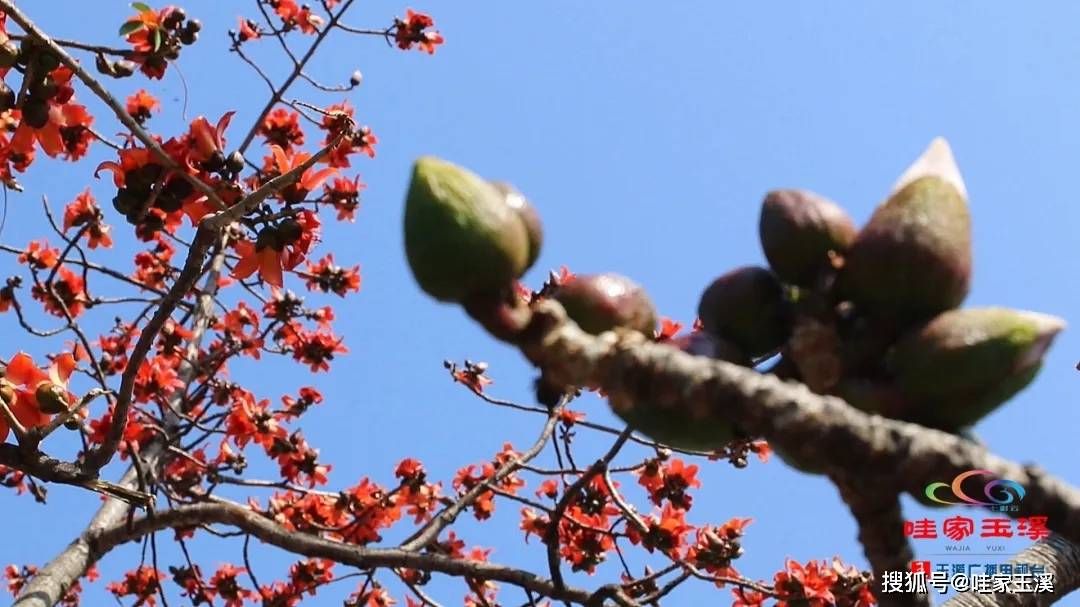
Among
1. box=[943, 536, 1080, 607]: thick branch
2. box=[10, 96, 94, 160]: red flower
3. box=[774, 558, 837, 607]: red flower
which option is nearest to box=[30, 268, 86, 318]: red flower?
box=[10, 96, 94, 160]: red flower

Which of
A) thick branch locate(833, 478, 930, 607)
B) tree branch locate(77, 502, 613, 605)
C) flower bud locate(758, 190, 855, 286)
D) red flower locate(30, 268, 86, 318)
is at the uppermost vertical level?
red flower locate(30, 268, 86, 318)

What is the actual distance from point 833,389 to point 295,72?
4340mm

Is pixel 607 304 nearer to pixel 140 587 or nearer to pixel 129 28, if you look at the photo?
pixel 129 28

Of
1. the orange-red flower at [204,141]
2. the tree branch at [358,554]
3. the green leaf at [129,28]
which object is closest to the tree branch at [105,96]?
→ the orange-red flower at [204,141]

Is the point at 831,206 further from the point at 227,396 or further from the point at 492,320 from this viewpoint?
the point at 227,396

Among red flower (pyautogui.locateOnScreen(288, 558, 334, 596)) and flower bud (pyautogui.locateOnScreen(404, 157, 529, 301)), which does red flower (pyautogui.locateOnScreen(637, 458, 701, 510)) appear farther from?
flower bud (pyautogui.locateOnScreen(404, 157, 529, 301))

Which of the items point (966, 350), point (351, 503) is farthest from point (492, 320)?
point (351, 503)

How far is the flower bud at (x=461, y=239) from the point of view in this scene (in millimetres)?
816

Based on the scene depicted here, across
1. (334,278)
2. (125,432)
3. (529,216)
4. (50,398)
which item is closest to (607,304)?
(529,216)

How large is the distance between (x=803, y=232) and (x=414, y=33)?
5.54m

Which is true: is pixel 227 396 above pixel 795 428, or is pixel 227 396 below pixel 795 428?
above

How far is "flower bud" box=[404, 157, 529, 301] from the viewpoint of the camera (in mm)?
816

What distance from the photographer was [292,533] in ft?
9.08

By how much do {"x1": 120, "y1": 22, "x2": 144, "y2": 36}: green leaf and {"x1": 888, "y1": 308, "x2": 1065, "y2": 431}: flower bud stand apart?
2.71 meters
